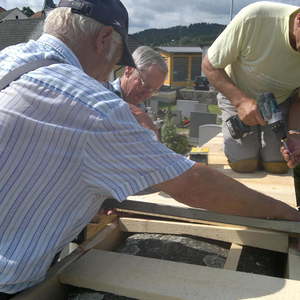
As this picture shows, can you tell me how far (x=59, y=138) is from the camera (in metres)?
1.33

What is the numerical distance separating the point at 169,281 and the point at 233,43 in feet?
7.32

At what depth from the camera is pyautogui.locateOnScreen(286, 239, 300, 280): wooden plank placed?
5.62ft

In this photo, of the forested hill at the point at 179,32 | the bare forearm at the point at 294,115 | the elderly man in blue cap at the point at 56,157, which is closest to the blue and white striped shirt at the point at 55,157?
the elderly man in blue cap at the point at 56,157

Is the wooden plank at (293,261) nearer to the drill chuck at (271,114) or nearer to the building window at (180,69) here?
the drill chuck at (271,114)

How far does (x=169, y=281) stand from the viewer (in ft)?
4.97

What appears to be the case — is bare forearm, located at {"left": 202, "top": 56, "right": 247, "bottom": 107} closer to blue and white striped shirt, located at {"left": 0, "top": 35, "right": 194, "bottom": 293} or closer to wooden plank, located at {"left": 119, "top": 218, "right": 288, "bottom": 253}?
wooden plank, located at {"left": 119, "top": 218, "right": 288, "bottom": 253}

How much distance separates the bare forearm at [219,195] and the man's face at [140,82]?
203cm

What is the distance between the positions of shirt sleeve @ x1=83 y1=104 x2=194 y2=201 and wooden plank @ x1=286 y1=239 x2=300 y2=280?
2.55ft

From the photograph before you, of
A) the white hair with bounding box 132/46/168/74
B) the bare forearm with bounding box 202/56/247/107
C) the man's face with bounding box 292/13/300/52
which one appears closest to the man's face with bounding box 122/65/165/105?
the white hair with bounding box 132/46/168/74

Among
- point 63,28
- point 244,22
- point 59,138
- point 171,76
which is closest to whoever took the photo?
point 59,138

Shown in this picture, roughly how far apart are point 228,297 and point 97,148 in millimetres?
756

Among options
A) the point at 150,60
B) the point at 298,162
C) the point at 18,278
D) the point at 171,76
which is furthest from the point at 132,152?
the point at 171,76

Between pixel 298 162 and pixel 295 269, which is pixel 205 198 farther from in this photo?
pixel 298 162

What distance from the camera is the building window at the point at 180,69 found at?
38.0 metres
